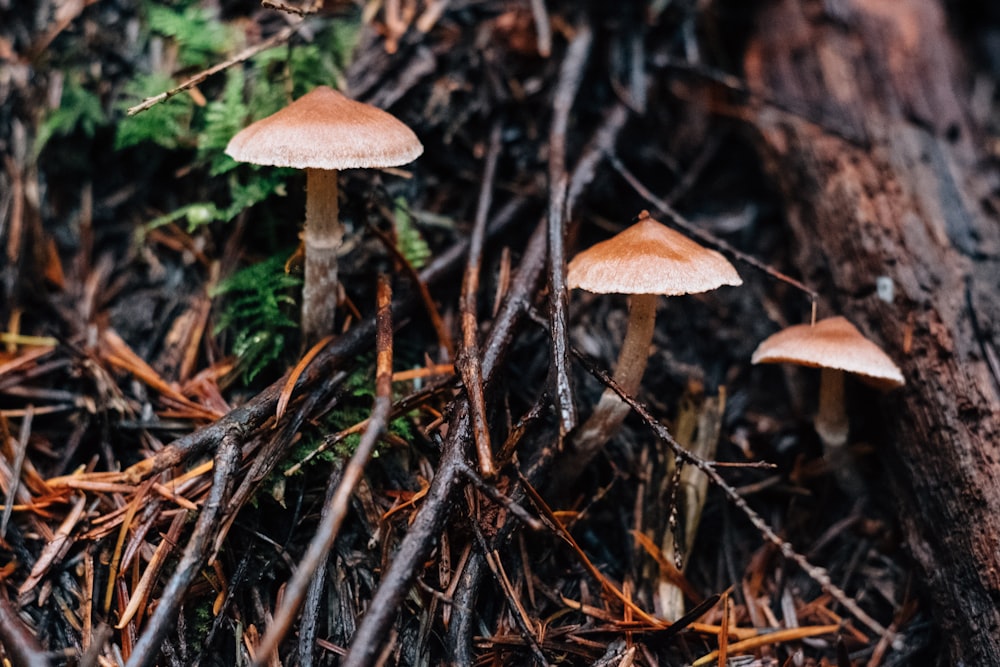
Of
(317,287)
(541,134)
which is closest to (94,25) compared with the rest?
(317,287)

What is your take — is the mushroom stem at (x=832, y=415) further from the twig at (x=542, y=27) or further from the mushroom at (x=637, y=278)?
the twig at (x=542, y=27)

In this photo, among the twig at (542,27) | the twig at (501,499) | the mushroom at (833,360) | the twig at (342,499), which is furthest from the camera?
the twig at (542,27)

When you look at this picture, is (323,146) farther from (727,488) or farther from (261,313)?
(727,488)

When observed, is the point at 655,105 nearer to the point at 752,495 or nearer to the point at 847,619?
the point at 752,495

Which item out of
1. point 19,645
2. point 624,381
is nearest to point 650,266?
point 624,381

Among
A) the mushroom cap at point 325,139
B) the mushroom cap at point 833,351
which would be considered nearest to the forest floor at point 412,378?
the mushroom cap at point 833,351
